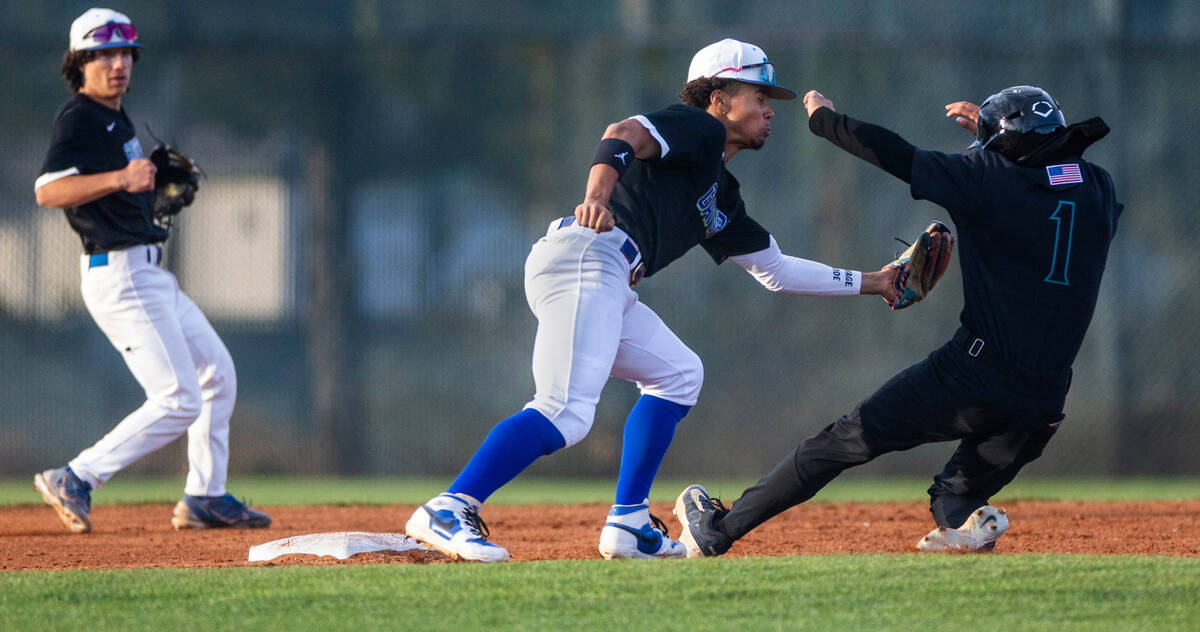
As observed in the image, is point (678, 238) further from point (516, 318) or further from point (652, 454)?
point (516, 318)

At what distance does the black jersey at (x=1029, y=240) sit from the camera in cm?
437

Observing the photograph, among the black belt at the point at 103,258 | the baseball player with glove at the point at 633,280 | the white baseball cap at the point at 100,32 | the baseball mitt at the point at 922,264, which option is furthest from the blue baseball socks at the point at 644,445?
the white baseball cap at the point at 100,32

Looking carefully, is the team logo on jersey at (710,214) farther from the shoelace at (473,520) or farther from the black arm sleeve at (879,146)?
the shoelace at (473,520)

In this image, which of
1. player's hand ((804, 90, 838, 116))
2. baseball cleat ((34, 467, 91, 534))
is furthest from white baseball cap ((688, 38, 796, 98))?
baseball cleat ((34, 467, 91, 534))

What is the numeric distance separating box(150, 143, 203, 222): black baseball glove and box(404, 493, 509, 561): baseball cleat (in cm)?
307

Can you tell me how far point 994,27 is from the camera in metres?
9.73

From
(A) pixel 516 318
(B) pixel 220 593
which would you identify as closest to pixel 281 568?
(B) pixel 220 593

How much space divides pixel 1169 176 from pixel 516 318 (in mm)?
5036

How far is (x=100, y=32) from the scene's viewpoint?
5957 millimetres

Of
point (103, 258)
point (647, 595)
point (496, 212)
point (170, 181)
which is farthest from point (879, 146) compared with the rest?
point (496, 212)

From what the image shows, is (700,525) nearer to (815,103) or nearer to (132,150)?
(815,103)

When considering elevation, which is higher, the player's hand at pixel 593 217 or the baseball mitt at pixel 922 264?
Answer: the player's hand at pixel 593 217

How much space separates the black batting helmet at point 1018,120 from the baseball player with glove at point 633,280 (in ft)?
1.98

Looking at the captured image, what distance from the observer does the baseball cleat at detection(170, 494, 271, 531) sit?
632 centimetres
